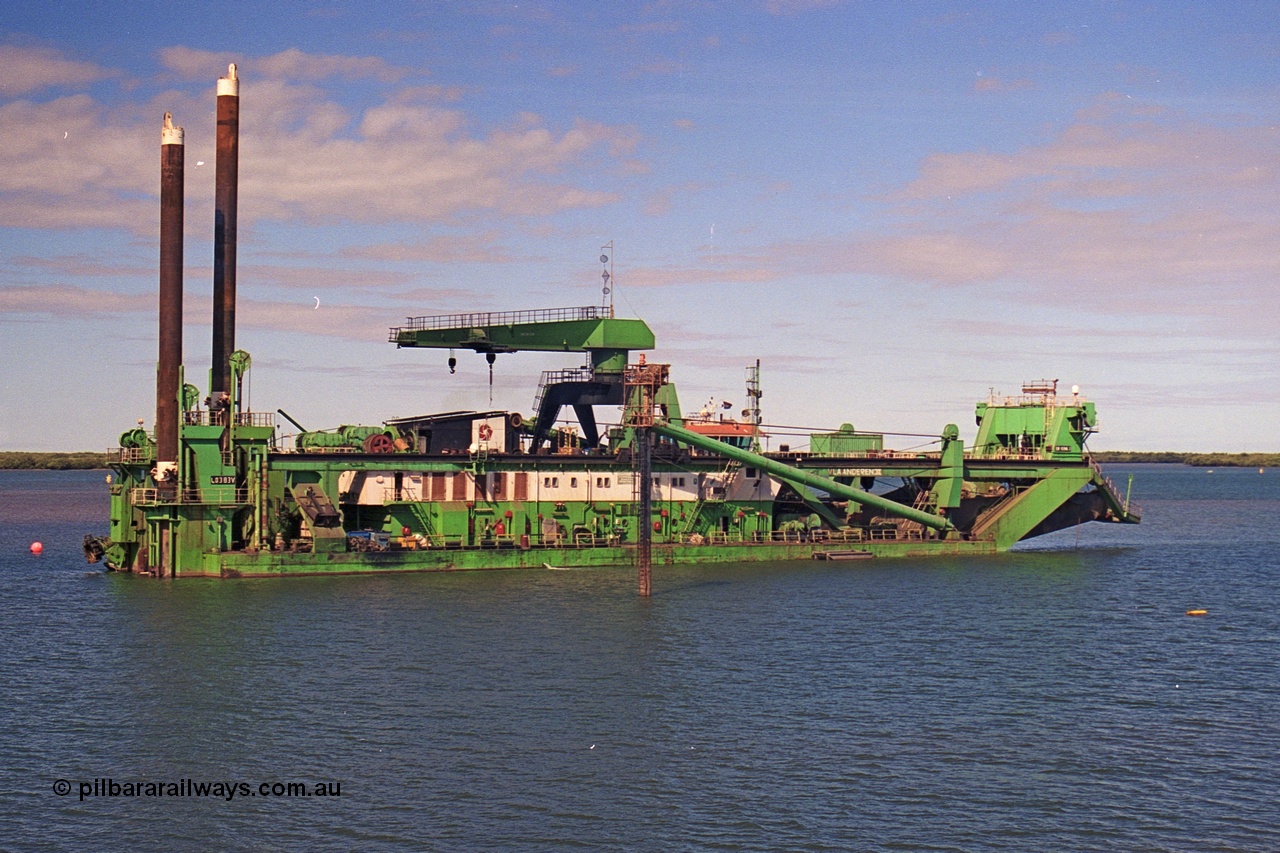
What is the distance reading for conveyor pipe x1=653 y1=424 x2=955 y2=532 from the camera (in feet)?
226

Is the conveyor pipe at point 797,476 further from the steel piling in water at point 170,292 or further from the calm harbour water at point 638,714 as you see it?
the steel piling in water at point 170,292

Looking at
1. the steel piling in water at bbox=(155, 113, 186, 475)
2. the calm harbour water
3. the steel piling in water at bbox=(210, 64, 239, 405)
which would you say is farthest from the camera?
the steel piling in water at bbox=(210, 64, 239, 405)

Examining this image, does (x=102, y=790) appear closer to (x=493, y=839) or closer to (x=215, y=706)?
(x=215, y=706)

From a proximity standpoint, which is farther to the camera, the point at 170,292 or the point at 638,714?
the point at 170,292

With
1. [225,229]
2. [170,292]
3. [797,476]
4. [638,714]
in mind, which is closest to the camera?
[638,714]

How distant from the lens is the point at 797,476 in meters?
71.9

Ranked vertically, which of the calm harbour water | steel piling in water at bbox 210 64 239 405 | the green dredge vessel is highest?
steel piling in water at bbox 210 64 239 405

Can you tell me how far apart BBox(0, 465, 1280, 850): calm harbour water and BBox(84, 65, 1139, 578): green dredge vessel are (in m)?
3.44

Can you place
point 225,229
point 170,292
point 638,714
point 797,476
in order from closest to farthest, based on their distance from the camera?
point 638,714 < point 170,292 < point 797,476 < point 225,229

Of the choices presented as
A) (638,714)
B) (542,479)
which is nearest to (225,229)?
(542,479)

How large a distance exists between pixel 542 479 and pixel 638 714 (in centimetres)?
3471

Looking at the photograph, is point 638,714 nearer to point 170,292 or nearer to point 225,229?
point 170,292

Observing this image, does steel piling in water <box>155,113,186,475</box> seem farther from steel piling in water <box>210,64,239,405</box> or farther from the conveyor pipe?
the conveyor pipe

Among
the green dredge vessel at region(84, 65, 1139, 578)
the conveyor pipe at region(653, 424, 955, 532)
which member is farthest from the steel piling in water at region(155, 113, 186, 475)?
the conveyor pipe at region(653, 424, 955, 532)
